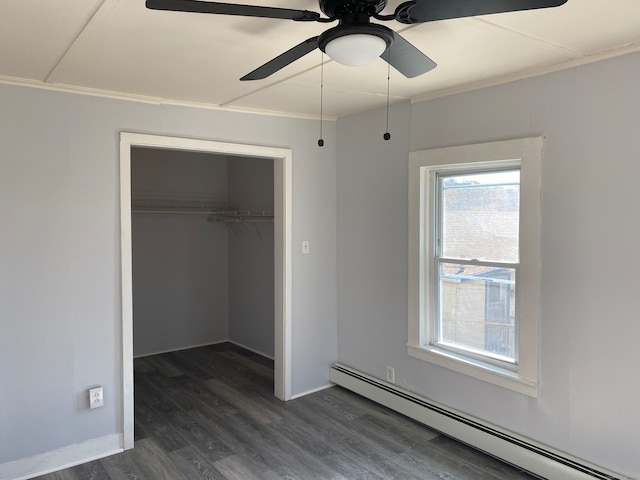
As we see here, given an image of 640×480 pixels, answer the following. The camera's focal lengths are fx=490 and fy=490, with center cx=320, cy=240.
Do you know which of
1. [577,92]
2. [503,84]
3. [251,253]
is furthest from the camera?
[251,253]

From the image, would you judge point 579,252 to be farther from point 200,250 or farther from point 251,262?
point 200,250

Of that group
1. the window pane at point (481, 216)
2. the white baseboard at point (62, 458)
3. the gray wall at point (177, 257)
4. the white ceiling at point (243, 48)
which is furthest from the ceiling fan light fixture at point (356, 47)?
the gray wall at point (177, 257)

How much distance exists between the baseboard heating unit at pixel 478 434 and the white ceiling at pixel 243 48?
6.98 feet

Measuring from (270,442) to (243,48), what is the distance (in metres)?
2.50

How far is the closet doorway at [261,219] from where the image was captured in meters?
3.22

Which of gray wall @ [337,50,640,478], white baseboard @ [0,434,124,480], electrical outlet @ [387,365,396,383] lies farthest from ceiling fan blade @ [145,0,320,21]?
electrical outlet @ [387,365,396,383]

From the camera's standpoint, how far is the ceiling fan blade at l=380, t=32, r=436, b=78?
5.49ft

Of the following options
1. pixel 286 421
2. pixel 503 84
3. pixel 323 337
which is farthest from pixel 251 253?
pixel 503 84

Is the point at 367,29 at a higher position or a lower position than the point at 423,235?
higher

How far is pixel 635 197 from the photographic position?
2.41 metres

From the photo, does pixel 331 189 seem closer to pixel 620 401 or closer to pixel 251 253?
pixel 251 253

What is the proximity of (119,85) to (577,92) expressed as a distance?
103 inches

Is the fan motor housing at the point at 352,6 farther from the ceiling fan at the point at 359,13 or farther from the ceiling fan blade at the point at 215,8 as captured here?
the ceiling fan blade at the point at 215,8

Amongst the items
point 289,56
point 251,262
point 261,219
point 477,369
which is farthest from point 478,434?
point 251,262
